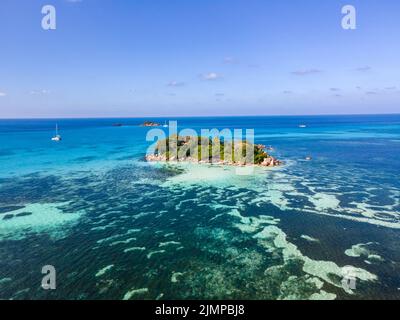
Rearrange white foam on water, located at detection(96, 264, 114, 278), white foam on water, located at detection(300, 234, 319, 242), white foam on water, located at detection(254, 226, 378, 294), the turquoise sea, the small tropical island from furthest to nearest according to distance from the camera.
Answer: the small tropical island
white foam on water, located at detection(300, 234, 319, 242)
white foam on water, located at detection(96, 264, 114, 278)
white foam on water, located at detection(254, 226, 378, 294)
the turquoise sea

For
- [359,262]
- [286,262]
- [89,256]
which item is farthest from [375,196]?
[89,256]

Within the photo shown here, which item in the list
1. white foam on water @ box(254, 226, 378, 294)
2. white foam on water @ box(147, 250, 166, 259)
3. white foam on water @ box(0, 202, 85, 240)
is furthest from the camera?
white foam on water @ box(0, 202, 85, 240)

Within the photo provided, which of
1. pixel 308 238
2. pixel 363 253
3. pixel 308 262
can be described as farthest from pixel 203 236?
pixel 363 253

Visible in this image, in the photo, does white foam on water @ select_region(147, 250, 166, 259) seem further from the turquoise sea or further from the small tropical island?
the small tropical island

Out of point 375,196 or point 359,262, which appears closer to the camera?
point 359,262

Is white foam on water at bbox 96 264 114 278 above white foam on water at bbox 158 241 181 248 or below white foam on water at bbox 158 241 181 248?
below

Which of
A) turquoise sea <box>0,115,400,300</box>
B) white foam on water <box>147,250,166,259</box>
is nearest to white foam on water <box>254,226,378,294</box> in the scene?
turquoise sea <box>0,115,400,300</box>

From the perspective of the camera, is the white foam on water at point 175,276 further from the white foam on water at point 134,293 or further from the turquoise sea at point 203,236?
the white foam on water at point 134,293
